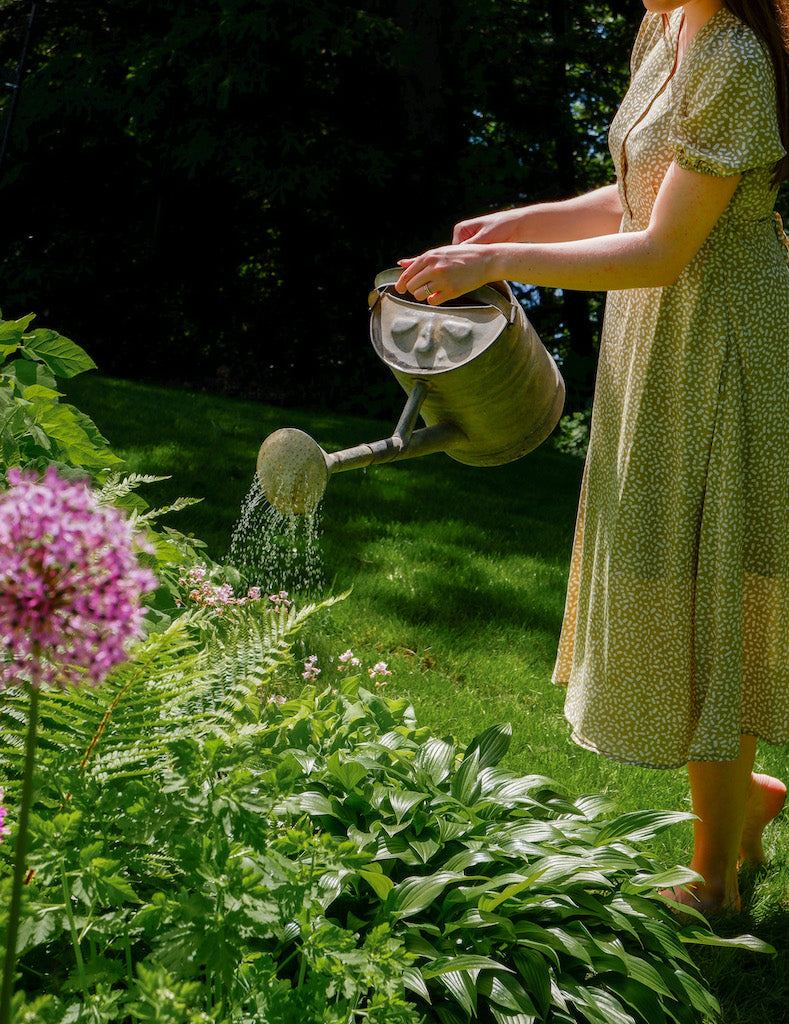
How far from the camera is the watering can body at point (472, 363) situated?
5.69 feet

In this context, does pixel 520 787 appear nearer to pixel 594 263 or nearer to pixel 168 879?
pixel 168 879

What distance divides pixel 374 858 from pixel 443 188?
7979 mm

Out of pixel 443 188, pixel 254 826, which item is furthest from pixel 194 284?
pixel 254 826

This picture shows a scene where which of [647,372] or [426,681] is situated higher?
[647,372]

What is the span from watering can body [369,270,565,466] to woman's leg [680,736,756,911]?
73 centimetres

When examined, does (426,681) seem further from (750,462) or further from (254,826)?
(254,826)

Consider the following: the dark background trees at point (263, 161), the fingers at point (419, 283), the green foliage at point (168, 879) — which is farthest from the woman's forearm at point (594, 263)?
the dark background trees at point (263, 161)

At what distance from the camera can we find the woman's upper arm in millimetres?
1711

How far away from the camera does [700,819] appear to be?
195cm

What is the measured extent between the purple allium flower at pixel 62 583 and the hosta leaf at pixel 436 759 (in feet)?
4.16

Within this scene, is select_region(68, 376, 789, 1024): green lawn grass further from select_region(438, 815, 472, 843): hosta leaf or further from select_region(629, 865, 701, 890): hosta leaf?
select_region(438, 815, 472, 843): hosta leaf

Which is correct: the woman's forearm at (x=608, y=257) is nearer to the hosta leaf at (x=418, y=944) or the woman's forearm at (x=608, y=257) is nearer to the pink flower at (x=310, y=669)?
the pink flower at (x=310, y=669)

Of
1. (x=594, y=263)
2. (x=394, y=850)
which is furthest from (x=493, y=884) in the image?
(x=594, y=263)

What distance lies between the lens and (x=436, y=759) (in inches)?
76.6
